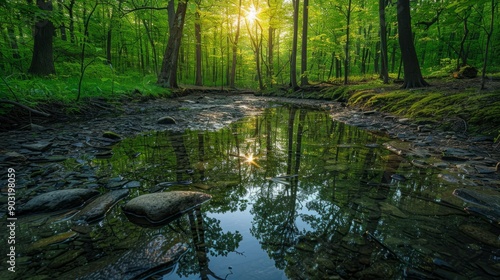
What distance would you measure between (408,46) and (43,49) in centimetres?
1288

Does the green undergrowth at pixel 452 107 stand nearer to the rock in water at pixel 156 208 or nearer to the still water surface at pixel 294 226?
the still water surface at pixel 294 226

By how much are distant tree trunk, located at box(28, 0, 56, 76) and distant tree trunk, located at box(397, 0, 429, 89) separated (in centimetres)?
1220

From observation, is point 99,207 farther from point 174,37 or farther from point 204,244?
point 174,37

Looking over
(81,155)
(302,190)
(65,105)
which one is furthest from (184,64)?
(302,190)

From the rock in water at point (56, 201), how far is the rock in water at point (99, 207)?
15cm

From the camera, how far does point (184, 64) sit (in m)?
28.3

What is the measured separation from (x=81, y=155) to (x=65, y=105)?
3.17 m

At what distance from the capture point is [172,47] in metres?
12.4

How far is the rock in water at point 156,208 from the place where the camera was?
2.05 meters

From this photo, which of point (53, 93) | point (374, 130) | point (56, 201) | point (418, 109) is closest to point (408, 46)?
point (418, 109)

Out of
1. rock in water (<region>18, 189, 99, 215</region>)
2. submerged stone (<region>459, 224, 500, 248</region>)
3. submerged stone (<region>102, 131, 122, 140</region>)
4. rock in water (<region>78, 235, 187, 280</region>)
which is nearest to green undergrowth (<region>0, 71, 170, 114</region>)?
submerged stone (<region>102, 131, 122, 140</region>)

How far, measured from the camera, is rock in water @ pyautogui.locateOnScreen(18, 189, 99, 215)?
212 centimetres

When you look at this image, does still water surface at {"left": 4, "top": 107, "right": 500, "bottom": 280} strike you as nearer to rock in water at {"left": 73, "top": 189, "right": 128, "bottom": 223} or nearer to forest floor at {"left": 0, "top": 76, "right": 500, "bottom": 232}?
rock in water at {"left": 73, "top": 189, "right": 128, "bottom": 223}

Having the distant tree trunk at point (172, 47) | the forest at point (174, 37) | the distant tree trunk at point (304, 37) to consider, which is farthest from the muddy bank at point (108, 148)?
the distant tree trunk at point (304, 37)
